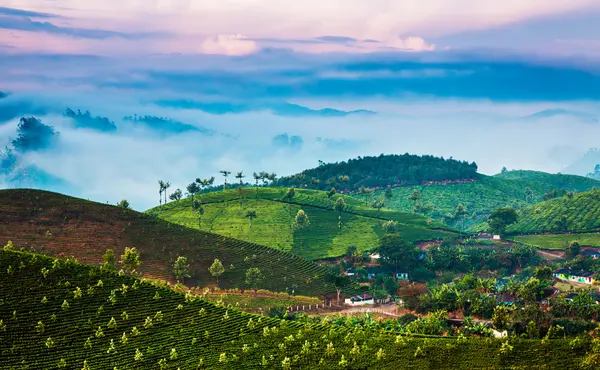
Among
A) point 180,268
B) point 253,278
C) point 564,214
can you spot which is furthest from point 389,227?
point 180,268

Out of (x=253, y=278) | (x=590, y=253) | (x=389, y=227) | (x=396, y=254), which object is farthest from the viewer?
(x=389, y=227)

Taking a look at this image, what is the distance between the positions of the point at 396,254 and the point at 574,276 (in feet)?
94.3

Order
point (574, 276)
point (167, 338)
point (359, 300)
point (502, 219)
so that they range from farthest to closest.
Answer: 1. point (502, 219)
2. point (574, 276)
3. point (359, 300)
4. point (167, 338)

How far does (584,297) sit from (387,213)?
247ft

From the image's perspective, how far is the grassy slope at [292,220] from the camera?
12412 centimetres

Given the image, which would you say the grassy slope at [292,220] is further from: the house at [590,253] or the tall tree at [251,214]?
the house at [590,253]

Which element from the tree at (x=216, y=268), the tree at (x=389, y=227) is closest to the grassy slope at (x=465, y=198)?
the tree at (x=389, y=227)

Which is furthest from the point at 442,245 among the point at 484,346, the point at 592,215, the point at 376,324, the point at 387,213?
the point at 484,346

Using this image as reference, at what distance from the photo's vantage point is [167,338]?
197ft

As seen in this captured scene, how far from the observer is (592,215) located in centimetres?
13600

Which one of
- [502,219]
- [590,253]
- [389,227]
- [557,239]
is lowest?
[590,253]

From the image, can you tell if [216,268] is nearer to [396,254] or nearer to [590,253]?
[396,254]

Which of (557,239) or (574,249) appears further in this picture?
(557,239)

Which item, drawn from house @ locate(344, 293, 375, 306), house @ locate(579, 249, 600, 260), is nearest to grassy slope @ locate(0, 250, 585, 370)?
house @ locate(344, 293, 375, 306)
